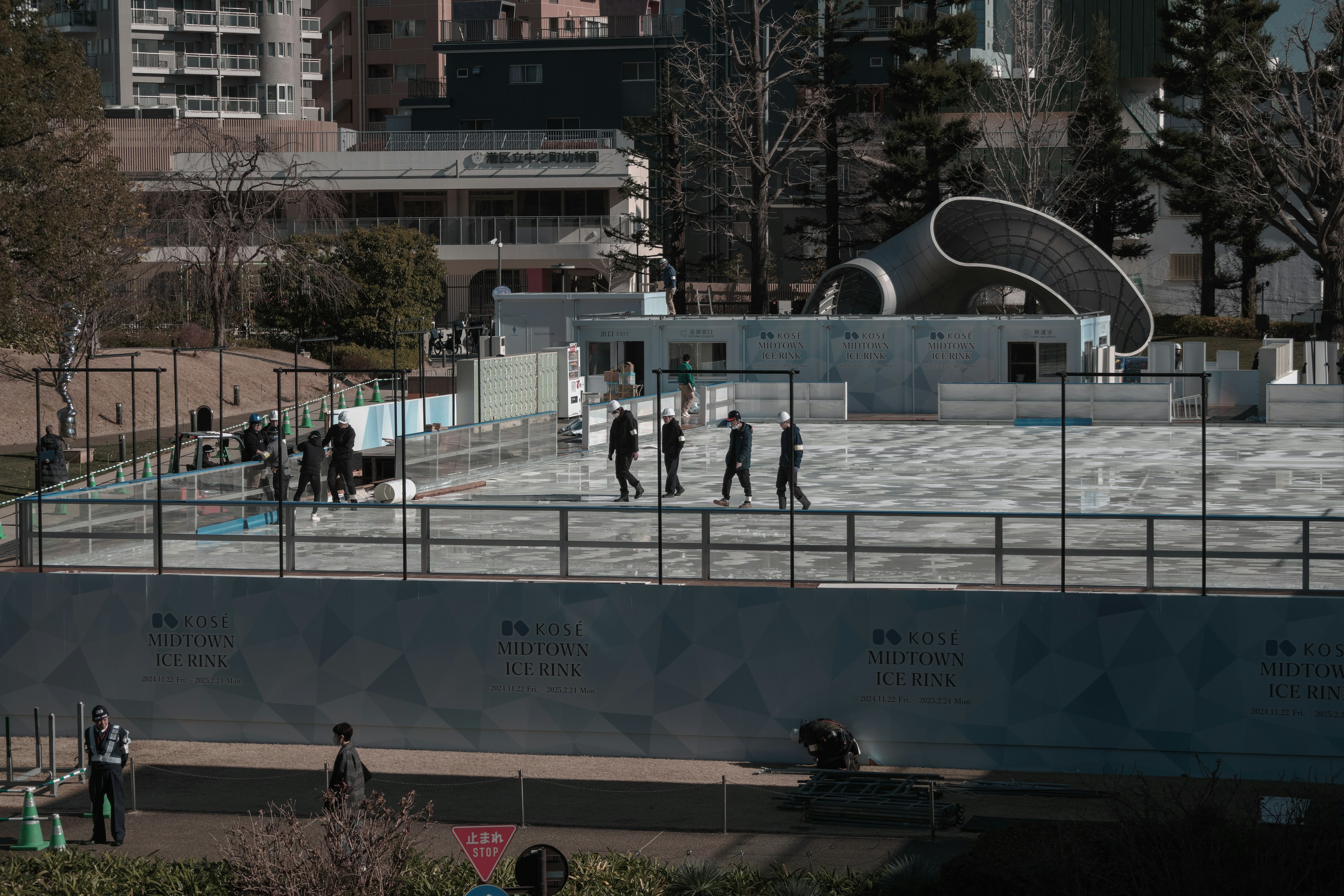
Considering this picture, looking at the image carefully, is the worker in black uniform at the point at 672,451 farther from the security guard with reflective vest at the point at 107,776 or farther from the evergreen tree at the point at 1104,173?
the evergreen tree at the point at 1104,173

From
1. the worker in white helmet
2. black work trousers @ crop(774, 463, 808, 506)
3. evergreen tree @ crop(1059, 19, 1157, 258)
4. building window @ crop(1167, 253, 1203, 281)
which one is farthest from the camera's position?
building window @ crop(1167, 253, 1203, 281)

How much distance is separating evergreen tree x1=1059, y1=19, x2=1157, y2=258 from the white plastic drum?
125ft

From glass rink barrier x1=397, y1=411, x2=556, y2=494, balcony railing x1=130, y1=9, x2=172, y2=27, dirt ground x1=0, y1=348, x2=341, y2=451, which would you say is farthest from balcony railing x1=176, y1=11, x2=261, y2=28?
glass rink barrier x1=397, y1=411, x2=556, y2=494

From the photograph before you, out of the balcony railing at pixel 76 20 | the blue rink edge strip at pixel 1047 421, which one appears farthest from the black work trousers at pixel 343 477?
the balcony railing at pixel 76 20

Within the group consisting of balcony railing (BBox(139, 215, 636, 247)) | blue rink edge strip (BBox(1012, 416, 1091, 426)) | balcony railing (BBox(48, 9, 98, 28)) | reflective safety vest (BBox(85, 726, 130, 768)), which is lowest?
reflective safety vest (BBox(85, 726, 130, 768))

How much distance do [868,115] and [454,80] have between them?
22592mm

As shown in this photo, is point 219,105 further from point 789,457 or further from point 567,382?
point 789,457

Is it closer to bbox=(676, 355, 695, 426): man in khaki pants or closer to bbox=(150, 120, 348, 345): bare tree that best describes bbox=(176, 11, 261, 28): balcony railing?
bbox=(150, 120, 348, 345): bare tree

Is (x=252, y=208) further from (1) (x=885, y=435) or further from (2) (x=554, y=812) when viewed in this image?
(2) (x=554, y=812)

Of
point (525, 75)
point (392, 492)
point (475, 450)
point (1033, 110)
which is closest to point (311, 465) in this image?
point (392, 492)

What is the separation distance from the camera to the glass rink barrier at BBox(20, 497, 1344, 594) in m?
16.7

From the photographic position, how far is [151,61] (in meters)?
85.5

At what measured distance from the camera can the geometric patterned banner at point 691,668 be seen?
16.8 m

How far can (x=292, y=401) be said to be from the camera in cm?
4359
